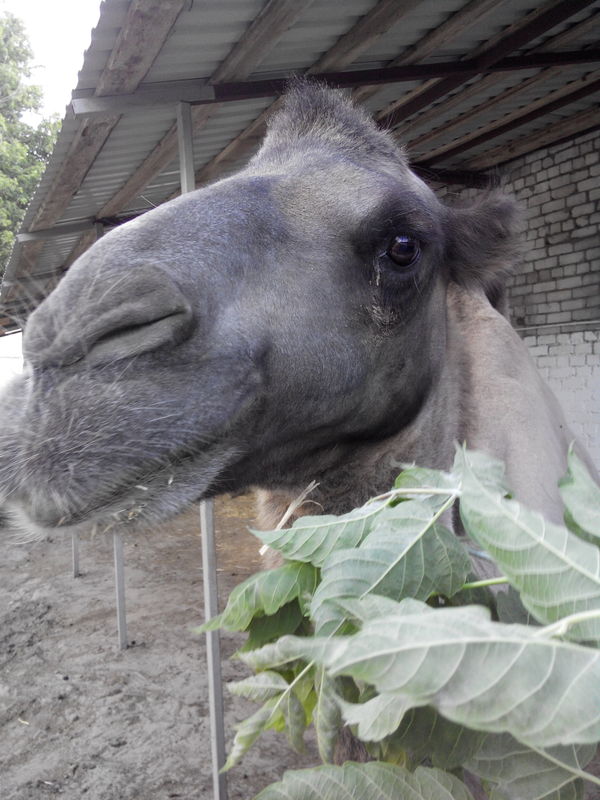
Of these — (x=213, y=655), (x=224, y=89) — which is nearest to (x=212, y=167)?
(x=224, y=89)

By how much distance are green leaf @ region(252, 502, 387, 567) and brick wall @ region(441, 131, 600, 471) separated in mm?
7905

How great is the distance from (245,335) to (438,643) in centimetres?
119

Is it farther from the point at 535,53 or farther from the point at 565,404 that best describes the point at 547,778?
the point at 565,404

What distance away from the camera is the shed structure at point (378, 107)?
9.79 ft

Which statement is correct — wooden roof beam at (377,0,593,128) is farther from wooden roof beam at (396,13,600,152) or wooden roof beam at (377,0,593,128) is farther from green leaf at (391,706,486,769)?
green leaf at (391,706,486,769)

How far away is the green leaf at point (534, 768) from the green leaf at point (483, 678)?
20cm

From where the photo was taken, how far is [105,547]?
10.2m

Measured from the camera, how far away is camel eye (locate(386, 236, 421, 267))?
6.64 ft

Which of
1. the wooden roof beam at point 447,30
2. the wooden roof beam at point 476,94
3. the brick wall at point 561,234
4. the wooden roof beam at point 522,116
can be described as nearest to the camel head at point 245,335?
the wooden roof beam at point 447,30

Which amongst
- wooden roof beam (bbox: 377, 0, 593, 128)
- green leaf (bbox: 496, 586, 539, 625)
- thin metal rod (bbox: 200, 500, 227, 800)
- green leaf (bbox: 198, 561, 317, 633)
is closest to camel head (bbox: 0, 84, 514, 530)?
green leaf (bbox: 198, 561, 317, 633)

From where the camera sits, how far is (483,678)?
53 cm

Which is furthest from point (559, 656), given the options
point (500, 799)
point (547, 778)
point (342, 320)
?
point (342, 320)

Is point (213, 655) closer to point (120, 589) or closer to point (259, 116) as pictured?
point (120, 589)

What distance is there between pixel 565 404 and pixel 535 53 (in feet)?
15.8
